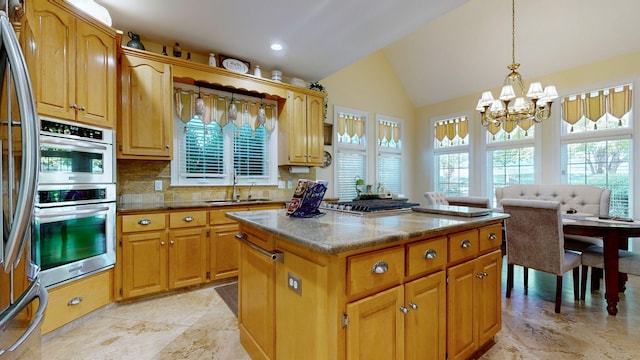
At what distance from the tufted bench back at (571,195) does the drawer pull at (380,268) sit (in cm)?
320

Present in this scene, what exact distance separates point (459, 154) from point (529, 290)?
10.3 feet

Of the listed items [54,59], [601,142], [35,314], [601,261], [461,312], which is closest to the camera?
[35,314]

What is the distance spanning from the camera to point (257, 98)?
3.95 meters

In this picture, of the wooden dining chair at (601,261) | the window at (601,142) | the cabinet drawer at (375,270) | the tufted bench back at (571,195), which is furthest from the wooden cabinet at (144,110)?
the window at (601,142)

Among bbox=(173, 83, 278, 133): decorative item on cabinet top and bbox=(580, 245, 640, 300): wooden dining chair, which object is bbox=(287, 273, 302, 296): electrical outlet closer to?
bbox=(173, 83, 278, 133): decorative item on cabinet top

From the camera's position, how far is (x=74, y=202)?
84.8 inches

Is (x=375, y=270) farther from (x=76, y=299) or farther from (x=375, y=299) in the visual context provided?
(x=76, y=299)

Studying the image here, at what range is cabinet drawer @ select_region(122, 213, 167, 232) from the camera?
8.39 feet

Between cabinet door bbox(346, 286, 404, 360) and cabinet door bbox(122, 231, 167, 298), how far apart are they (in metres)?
2.33

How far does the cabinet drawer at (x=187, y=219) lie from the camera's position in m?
2.79

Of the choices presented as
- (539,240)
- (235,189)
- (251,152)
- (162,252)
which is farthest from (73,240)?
(539,240)

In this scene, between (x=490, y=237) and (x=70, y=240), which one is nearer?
(x=490, y=237)

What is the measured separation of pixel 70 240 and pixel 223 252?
1.32m

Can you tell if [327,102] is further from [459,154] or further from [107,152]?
[107,152]
